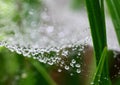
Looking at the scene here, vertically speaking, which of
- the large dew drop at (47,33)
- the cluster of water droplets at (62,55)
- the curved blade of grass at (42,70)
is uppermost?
the large dew drop at (47,33)

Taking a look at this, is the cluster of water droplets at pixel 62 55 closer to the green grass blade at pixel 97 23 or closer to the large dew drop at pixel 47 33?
the large dew drop at pixel 47 33

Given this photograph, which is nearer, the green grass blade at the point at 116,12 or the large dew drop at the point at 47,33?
the green grass blade at the point at 116,12

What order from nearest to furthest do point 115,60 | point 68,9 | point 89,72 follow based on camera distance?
1. point 89,72
2. point 115,60
3. point 68,9

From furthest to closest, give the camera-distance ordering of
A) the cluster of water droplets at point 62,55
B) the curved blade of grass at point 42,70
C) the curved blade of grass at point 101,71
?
1. the curved blade of grass at point 42,70
2. the cluster of water droplets at point 62,55
3. the curved blade of grass at point 101,71

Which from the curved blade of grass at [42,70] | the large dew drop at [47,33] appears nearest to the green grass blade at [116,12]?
the large dew drop at [47,33]

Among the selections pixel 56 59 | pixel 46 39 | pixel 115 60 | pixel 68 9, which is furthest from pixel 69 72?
pixel 68 9

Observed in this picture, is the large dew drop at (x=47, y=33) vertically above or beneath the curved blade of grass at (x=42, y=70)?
above

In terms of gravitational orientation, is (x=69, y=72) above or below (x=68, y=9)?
below

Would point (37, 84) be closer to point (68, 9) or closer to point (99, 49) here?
point (99, 49)
